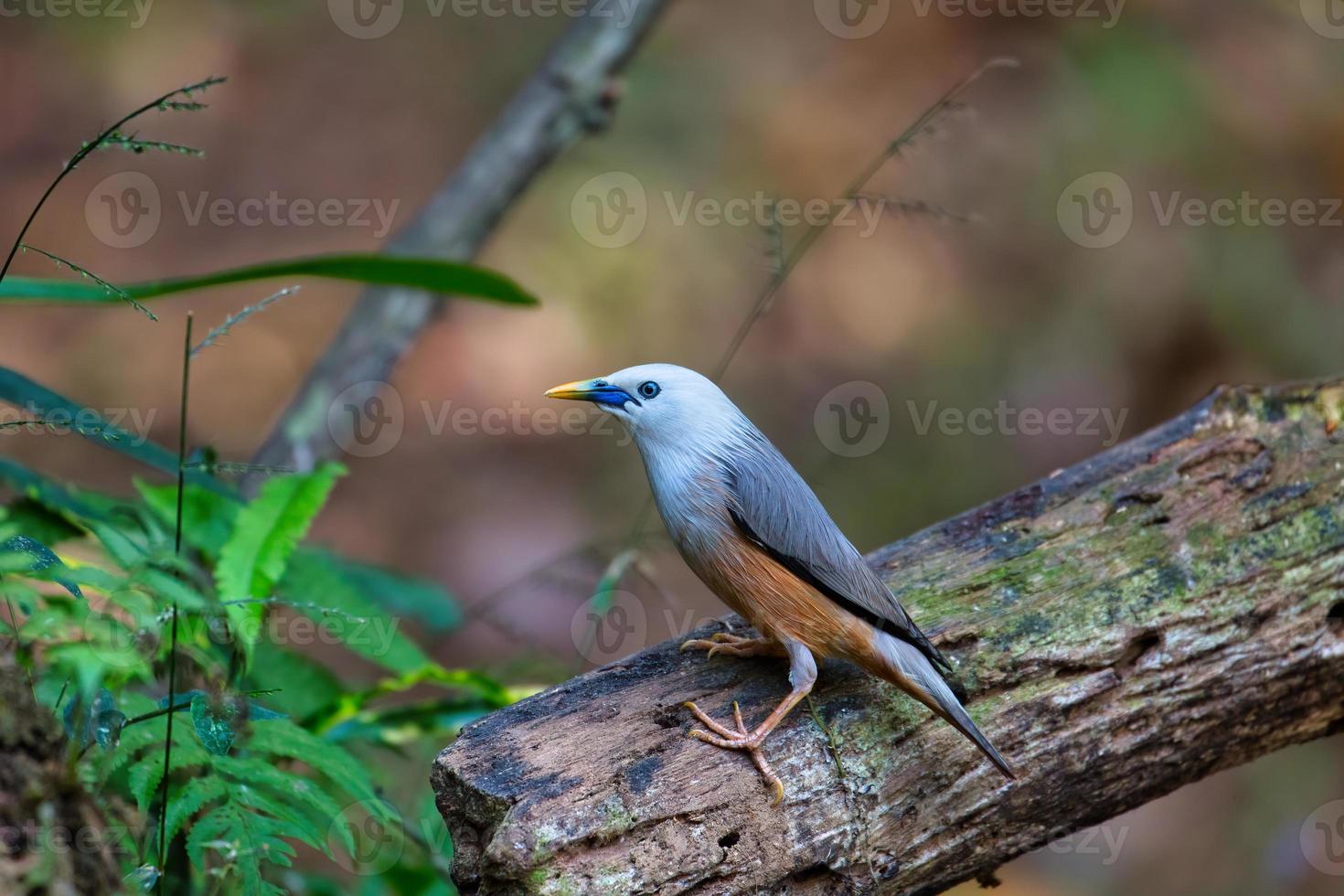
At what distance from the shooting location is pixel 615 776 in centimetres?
258

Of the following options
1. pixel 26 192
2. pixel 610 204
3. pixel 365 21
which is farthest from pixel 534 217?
pixel 26 192

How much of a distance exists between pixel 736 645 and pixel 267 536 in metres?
1.43

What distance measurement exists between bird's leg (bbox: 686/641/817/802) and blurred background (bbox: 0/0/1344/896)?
4.07m

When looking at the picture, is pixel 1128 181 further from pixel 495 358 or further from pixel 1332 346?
pixel 495 358

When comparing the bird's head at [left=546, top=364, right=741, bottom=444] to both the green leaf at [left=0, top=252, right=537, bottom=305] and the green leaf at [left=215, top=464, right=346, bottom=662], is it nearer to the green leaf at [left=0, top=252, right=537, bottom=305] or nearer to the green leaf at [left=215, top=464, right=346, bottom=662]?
the green leaf at [left=0, top=252, right=537, bottom=305]

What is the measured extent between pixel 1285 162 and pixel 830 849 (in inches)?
314

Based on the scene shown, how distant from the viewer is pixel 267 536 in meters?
3.26

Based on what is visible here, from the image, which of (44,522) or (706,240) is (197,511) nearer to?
(44,522)

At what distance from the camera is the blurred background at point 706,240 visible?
7.59 meters

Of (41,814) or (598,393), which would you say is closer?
(41,814)

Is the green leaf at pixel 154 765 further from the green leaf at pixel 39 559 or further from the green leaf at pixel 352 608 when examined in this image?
the green leaf at pixel 352 608

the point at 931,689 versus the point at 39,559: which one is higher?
the point at 39,559

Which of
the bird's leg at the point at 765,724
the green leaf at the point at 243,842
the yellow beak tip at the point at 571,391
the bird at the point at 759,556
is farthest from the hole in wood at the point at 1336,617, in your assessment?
the green leaf at the point at 243,842

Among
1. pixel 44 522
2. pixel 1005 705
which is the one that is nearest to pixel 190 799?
pixel 44 522
